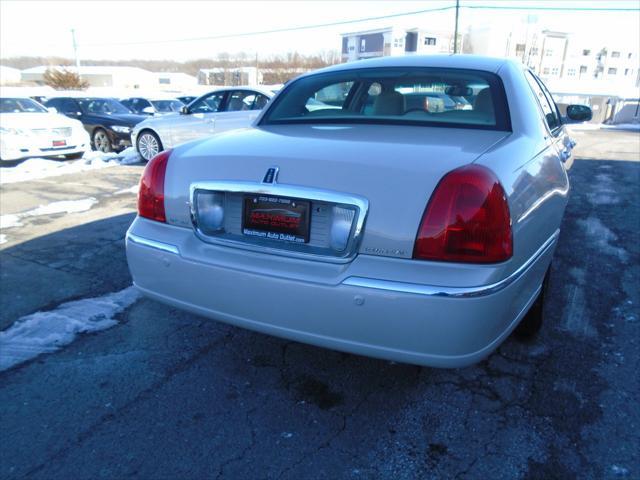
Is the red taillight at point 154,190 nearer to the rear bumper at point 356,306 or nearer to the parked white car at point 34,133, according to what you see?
the rear bumper at point 356,306

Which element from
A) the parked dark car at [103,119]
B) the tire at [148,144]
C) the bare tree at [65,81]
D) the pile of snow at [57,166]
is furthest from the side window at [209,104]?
the bare tree at [65,81]

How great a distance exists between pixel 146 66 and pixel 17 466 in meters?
150

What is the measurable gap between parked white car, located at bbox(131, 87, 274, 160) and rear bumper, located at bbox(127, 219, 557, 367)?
311 inches

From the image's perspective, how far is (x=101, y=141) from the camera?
12.9 m

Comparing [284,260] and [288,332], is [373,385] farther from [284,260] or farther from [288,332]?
[284,260]

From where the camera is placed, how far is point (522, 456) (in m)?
2.21

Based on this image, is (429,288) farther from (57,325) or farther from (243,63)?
(243,63)

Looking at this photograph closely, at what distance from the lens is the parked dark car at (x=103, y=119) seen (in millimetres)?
12359

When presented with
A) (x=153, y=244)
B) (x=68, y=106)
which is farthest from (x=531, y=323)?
(x=68, y=106)

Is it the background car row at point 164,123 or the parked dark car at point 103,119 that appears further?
the parked dark car at point 103,119

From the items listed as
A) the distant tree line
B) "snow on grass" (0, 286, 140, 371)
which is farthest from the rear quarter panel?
the distant tree line

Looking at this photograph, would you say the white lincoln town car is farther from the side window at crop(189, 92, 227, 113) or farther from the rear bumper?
the side window at crop(189, 92, 227, 113)

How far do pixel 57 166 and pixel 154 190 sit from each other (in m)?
8.57

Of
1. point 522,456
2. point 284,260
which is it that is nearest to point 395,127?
point 284,260
